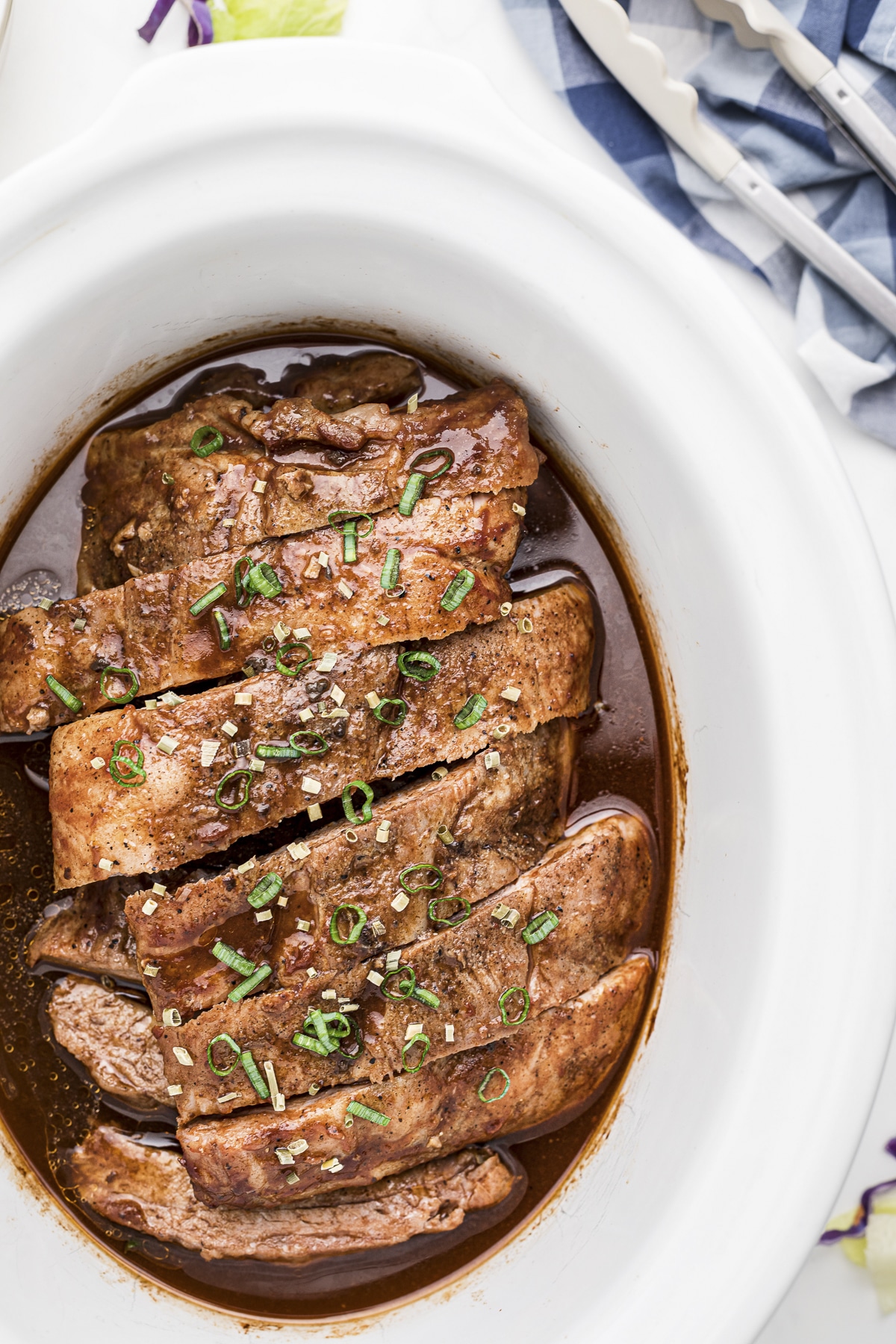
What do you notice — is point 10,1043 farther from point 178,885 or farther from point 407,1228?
point 407,1228

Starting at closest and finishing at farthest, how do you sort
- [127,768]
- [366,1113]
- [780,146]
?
[127,768] → [366,1113] → [780,146]

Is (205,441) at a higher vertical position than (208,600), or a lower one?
higher

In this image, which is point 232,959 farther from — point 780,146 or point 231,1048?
point 780,146

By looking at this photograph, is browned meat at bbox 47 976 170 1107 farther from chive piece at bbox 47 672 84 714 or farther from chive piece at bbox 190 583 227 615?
chive piece at bbox 190 583 227 615

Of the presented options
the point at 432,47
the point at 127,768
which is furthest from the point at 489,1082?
the point at 432,47

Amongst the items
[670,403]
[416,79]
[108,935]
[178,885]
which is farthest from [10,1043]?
[416,79]

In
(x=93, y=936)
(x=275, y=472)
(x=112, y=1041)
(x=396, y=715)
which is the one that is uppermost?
(x=275, y=472)

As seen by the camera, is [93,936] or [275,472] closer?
[275,472]
